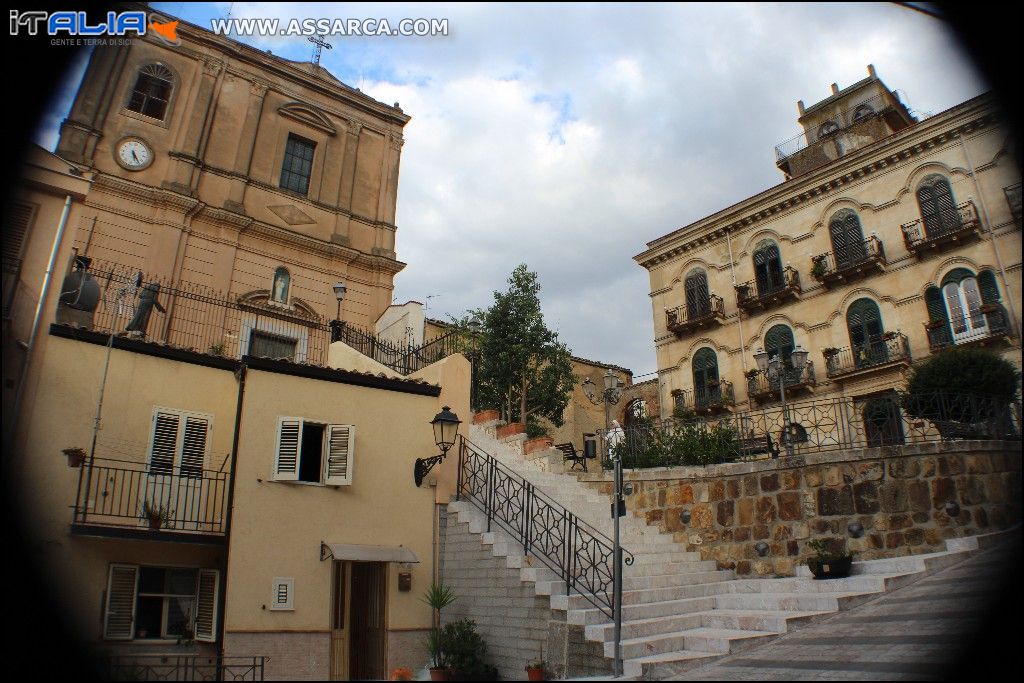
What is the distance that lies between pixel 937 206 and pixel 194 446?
23.9 metres

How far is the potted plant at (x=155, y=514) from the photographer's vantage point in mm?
9469

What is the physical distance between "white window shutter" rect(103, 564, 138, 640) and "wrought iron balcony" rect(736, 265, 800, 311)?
77.3 ft

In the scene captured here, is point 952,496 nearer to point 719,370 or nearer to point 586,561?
point 586,561

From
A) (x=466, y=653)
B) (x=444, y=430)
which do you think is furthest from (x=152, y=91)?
(x=466, y=653)

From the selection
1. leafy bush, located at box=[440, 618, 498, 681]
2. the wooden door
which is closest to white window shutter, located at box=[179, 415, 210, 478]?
the wooden door

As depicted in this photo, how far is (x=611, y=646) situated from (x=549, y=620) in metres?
1.32

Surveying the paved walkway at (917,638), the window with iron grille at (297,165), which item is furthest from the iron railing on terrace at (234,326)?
the paved walkway at (917,638)

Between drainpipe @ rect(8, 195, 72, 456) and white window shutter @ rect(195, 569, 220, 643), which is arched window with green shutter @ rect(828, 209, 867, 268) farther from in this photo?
drainpipe @ rect(8, 195, 72, 456)

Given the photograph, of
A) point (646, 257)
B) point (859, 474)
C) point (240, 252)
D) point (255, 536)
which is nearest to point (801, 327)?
point (646, 257)

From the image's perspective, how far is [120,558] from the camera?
9.32 m

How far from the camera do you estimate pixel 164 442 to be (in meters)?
10.3

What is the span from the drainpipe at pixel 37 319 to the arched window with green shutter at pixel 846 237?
23.8m

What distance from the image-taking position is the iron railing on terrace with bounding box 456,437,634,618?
9.51 metres

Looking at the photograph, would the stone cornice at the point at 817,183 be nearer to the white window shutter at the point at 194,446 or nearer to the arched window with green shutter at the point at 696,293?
the arched window with green shutter at the point at 696,293
